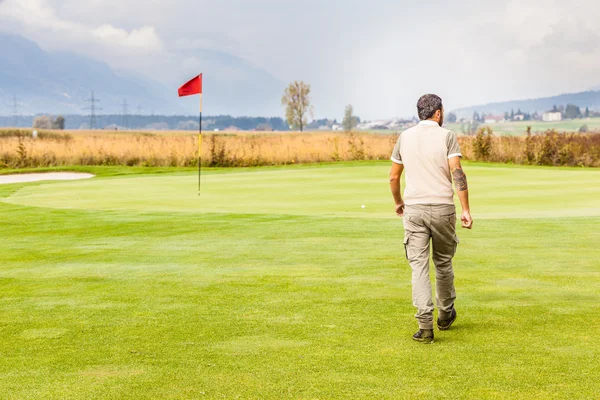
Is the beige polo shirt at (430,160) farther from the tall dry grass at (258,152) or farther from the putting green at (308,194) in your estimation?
the tall dry grass at (258,152)

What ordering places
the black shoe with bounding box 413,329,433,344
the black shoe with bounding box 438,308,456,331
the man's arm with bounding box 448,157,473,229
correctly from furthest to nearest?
the black shoe with bounding box 438,308,456,331 → the man's arm with bounding box 448,157,473,229 → the black shoe with bounding box 413,329,433,344

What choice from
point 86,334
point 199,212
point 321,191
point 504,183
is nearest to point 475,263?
point 86,334

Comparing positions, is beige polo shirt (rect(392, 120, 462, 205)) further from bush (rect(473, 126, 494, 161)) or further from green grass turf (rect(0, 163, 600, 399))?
bush (rect(473, 126, 494, 161))

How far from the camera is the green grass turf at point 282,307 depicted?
219 inches

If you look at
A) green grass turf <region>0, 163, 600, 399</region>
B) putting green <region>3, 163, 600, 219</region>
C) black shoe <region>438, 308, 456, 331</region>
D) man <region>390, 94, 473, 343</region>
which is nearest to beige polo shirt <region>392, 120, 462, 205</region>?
man <region>390, 94, 473, 343</region>

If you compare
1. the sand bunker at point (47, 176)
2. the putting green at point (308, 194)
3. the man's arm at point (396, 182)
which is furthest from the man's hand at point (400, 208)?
the sand bunker at point (47, 176)

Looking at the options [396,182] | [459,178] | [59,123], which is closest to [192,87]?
[396,182]

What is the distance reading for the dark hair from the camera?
272 inches

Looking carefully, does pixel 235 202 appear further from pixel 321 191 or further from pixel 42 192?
pixel 42 192

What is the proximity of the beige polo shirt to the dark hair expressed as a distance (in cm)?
7

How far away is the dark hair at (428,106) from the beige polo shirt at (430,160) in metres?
0.07

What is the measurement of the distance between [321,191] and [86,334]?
14.6 m

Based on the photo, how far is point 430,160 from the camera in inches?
269

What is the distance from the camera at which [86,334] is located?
6.97 m
